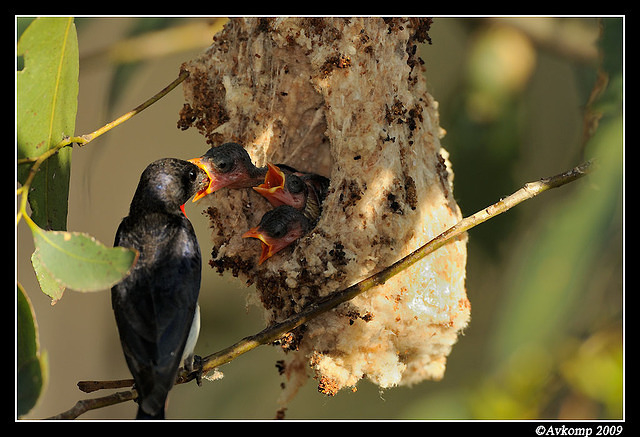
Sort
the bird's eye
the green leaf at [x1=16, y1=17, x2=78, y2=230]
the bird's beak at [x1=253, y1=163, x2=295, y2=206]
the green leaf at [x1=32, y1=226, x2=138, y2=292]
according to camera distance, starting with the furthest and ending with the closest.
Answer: the bird's eye → the bird's beak at [x1=253, y1=163, x2=295, y2=206] → the green leaf at [x1=16, y1=17, x2=78, y2=230] → the green leaf at [x1=32, y1=226, x2=138, y2=292]

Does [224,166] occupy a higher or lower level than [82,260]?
higher

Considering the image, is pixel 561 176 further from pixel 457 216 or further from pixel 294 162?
pixel 294 162

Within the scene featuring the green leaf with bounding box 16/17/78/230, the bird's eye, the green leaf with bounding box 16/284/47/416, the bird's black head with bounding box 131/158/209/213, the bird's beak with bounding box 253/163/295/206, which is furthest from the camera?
the bird's eye

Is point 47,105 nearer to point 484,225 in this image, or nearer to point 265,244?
point 265,244

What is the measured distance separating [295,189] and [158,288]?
1289mm

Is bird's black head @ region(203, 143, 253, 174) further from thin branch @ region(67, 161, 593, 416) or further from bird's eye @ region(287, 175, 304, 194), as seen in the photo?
thin branch @ region(67, 161, 593, 416)

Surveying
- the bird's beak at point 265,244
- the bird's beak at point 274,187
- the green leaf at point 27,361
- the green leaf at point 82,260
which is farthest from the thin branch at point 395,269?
the bird's beak at point 274,187

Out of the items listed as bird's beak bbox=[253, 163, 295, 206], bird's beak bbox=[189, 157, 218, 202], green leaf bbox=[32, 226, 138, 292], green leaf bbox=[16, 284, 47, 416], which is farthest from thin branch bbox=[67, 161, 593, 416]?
bird's beak bbox=[253, 163, 295, 206]

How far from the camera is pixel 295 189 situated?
3.63 m

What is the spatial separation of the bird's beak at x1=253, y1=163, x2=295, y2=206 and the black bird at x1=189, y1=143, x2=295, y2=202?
0.17 metres

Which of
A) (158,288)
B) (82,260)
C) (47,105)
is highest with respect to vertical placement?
(47,105)

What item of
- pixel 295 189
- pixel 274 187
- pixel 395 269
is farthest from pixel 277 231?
pixel 395 269

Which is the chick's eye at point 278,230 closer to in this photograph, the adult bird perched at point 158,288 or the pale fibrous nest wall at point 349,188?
the pale fibrous nest wall at point 349,188

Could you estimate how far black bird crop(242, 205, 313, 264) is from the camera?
124 inches
